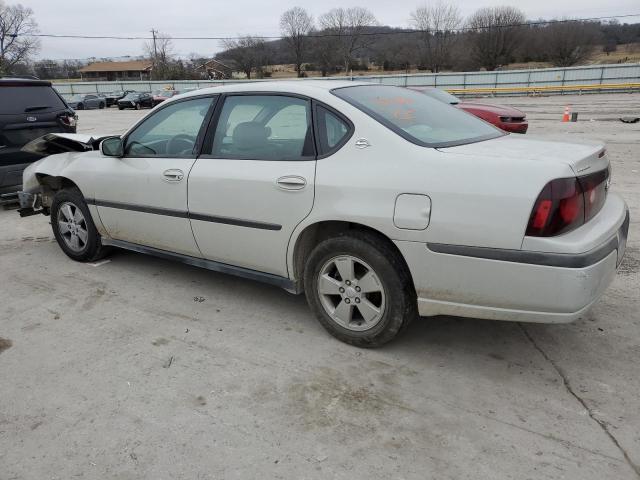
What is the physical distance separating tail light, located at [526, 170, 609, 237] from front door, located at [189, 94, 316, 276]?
4.16 ft

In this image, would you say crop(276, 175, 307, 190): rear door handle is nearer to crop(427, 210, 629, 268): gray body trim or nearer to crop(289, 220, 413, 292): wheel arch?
crop(289, 220, 413, 292): wheel arch

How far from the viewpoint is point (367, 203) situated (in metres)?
2.84

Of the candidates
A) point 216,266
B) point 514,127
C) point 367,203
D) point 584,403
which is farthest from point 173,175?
point 514,127

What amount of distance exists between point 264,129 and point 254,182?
0.41 meters

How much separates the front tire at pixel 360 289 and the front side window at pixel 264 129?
0.65 meters

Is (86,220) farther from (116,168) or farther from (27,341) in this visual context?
(27,341)

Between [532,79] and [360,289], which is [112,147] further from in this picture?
[532,79]

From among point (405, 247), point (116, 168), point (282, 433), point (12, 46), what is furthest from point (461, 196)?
point (12, 46)

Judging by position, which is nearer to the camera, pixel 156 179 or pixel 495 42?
pixel 156 179

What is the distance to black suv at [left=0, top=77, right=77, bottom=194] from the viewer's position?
21.7 ft

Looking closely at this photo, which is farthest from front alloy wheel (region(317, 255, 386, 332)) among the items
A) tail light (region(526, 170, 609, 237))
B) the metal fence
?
the metal fence

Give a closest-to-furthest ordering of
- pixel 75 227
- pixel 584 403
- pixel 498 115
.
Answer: pixel 584 403 < pixel 75 227 < pixel 498 115

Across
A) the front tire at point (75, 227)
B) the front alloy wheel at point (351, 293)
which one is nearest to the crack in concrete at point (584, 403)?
the front alloy wheel at point (351, 293)

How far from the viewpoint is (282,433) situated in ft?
8.03
